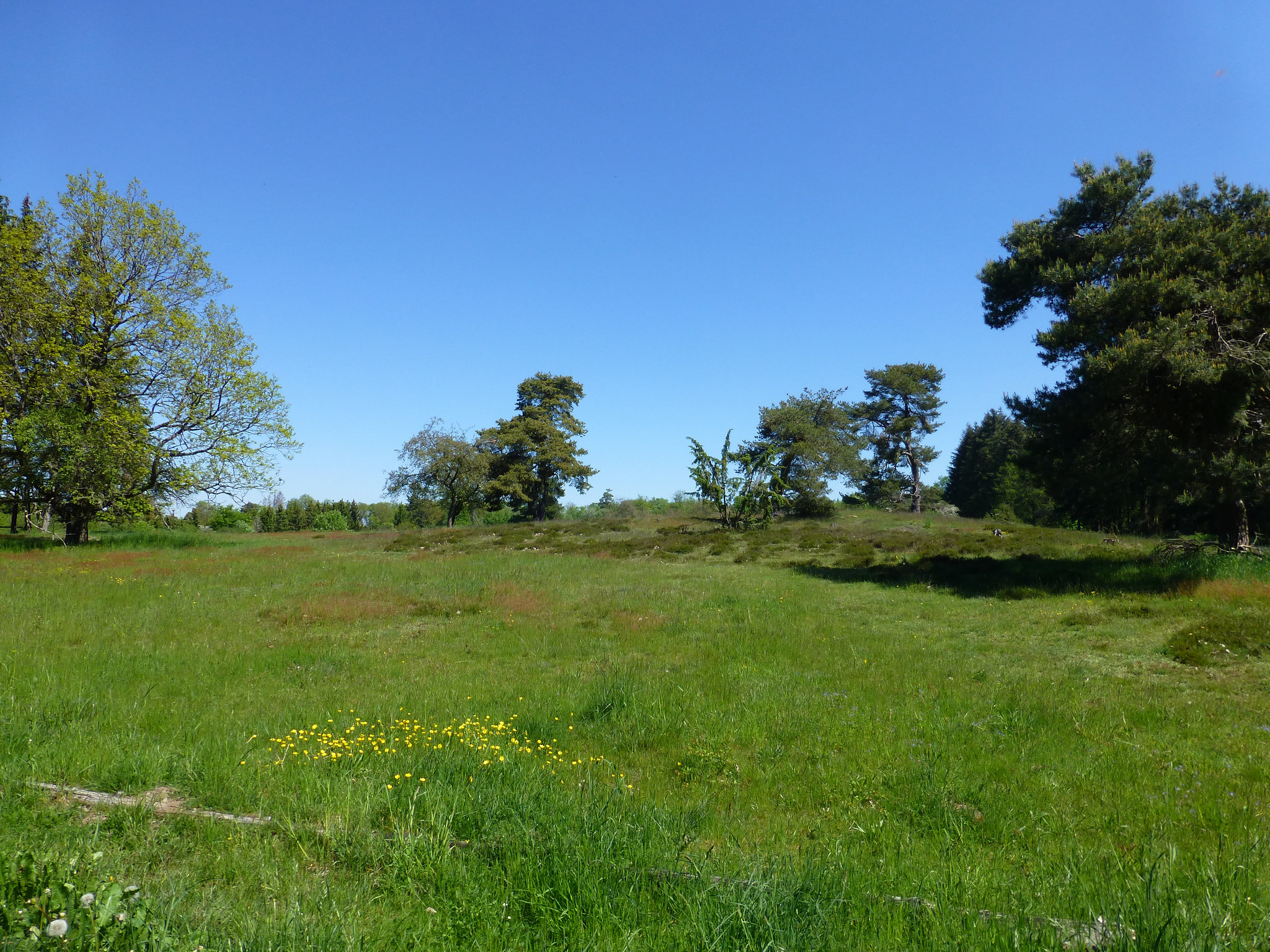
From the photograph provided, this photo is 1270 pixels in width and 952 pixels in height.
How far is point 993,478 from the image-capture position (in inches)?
2931

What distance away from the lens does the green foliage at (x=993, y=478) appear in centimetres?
6631

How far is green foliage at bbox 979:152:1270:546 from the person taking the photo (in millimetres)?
17609

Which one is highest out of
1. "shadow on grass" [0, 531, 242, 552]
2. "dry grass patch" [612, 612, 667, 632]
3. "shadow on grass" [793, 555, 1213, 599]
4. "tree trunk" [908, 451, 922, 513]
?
"tree trunk" [908, 451, 922, 513]

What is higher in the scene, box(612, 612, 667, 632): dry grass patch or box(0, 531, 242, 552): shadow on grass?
box(0, 531, 242, 552): shadow on grass

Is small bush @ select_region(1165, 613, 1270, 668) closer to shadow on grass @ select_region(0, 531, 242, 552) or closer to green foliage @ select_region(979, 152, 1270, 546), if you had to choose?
green foliage @ select_region(979, 152, 1270, 546)

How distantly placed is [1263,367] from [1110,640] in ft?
33.7

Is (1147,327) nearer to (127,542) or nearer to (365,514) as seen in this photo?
(127,542)

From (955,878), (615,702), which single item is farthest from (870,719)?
(955,878)

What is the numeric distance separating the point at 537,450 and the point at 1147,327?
5433 centimetres

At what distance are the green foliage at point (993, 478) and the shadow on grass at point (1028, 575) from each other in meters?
41.3

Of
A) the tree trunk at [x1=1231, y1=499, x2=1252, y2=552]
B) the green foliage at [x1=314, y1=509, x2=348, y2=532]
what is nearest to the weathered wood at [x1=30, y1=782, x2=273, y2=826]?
the tree trunk at [x1=1231, y1=499, x2=1252, y2=552]

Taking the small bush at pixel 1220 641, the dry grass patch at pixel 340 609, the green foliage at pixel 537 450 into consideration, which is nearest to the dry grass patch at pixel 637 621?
the dry grass patch at pixel 340 609

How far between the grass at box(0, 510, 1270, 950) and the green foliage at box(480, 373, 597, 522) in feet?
161

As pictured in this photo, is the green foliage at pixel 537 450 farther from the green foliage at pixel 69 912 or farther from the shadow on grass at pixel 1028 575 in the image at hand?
the green foliage at pixel 69 912
